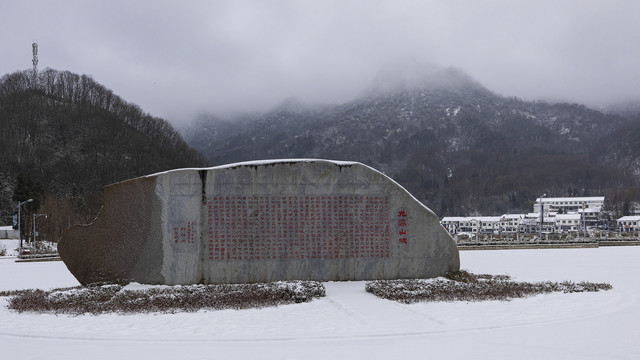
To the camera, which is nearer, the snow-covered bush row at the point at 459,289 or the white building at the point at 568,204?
the snow-covered bush row at the point at 459,289

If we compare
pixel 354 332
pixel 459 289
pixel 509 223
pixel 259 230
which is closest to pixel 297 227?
pixel 259 230

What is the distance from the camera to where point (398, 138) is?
169m

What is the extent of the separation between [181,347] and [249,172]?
6.06 m

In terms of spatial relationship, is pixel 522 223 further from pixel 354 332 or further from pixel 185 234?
pixel 354 332

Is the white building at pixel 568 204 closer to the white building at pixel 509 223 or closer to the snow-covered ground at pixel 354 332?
the white building at pixel 509 223

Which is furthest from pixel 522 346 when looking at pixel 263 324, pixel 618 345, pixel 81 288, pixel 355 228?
pixel 81 288

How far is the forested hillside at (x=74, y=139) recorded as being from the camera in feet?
210

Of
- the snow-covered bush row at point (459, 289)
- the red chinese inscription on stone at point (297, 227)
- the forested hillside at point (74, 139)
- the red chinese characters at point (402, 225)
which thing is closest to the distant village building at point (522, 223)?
the forested hillside at point (74, 139)

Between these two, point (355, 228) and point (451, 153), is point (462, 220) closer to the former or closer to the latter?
point (451, 153)

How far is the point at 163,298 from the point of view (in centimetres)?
961

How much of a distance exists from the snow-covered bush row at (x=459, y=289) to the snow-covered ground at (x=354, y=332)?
40 centimetres

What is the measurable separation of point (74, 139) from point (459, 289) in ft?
230

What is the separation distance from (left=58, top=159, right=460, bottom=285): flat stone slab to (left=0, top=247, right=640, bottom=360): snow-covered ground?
7.59ft

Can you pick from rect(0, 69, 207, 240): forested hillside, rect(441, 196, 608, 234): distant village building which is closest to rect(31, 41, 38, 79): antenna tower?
rect(0, 69, 207, 240): forested hillside
